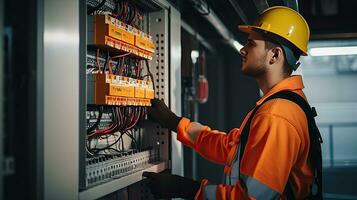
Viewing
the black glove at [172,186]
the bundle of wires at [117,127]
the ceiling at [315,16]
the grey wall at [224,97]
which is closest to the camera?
the bundle of wires at [117,127]

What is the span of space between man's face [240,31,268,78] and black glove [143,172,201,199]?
22.4 inches

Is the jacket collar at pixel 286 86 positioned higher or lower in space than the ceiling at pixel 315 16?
lower

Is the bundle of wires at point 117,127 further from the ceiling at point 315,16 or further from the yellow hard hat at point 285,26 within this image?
the ceiling at point 315,16

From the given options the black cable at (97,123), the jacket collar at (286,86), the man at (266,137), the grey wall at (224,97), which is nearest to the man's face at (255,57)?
the man at (266,137)

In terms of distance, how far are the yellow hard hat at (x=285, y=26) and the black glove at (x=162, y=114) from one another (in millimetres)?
536

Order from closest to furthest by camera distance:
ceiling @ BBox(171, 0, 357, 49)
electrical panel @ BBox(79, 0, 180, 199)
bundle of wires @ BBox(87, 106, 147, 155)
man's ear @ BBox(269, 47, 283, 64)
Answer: electrical panel @ BBox(79, 0, 180, 199)
bundle of wires @ BBox(87, 106, 147, 155)
man's ear @ BBox(269, 47, 283, 64)
ceiling @ BBox(171, 0, 357, 49)

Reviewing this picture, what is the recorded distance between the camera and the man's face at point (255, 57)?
5.56 feet

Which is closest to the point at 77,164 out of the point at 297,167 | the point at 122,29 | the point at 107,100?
the point at 107,100

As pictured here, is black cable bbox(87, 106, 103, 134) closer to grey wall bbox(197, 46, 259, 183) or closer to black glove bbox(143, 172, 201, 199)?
black glove bbox(143, 172, 201, 199)

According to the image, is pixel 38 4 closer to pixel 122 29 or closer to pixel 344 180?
pixel 122 29

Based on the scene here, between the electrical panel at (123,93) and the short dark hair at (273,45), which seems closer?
the electrical panel at (123,93)

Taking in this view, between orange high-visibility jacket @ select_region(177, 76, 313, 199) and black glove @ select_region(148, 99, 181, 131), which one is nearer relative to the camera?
orange high-visibility jacket @ select_region(177, 76, 313, 199)

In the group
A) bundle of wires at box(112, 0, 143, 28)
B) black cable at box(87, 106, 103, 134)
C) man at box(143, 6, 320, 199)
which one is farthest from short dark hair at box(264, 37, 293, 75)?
black cable at box(87, 106, 103, 134)

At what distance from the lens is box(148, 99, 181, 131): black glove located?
1777mm
